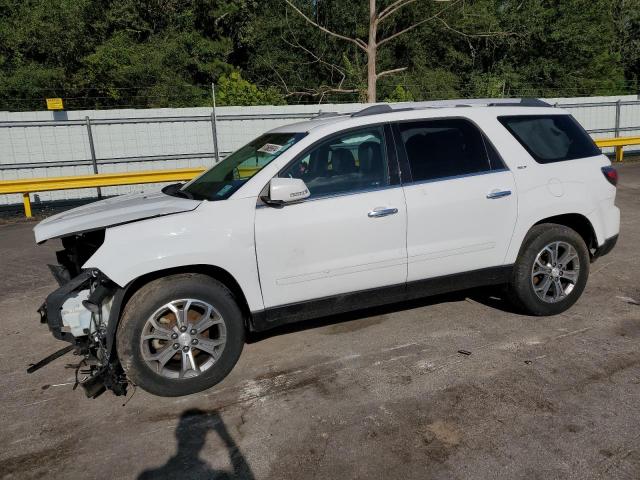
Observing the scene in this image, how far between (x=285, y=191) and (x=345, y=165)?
0.66 meters

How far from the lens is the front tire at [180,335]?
3.58 m

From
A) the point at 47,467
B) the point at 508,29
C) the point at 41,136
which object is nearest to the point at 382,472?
the point at 47,467

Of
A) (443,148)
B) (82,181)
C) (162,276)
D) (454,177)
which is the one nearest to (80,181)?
(82,181)

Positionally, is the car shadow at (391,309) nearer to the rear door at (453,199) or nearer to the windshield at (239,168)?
the rear door at (453,199)

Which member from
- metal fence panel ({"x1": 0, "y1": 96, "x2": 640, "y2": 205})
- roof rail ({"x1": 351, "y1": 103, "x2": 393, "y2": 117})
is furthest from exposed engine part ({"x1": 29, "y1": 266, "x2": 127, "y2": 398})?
metal fence panel ({"x1": 0, "y1": 96, "x2": 640, "y2": 205})

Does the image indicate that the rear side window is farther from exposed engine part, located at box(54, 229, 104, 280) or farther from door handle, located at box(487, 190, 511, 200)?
exposed engine part, located at box(54, 229, 104, 280)

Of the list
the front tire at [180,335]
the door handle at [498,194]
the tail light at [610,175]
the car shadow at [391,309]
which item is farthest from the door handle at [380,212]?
the tail light at [610,175]

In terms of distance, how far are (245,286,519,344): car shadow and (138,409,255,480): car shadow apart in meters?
1.24

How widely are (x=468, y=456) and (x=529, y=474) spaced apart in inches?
12.3

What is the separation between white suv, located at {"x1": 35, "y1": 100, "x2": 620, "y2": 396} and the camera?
363 cm

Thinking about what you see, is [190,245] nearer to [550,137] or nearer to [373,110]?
[373,110]

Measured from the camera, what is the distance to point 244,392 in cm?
376

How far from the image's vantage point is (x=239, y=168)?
4.39 m

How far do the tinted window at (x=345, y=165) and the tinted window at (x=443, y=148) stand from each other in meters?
0.25
